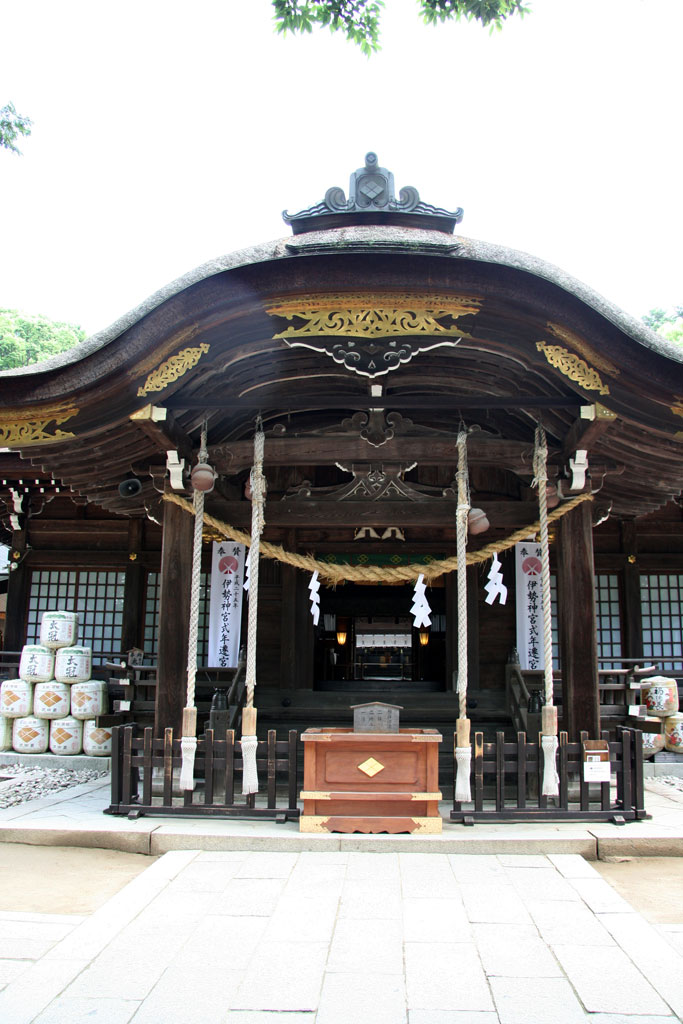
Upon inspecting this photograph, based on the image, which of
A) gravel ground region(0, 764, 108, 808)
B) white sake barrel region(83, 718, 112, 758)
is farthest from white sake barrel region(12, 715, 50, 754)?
white sake barrel region(83, 718, 112, 758)

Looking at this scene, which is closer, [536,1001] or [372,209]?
[536,1001]

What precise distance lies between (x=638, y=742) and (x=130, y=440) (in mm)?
4846

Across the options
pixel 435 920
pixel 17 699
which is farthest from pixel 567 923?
pixel 17 699

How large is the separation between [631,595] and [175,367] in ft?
25.5

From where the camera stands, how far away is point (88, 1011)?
2863 millimetres

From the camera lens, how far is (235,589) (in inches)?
390

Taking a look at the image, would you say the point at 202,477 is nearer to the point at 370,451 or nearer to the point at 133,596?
the point at 370,451

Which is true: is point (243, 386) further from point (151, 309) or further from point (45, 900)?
point (45, 900)

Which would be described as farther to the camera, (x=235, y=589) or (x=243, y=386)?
(x=235, y=589)

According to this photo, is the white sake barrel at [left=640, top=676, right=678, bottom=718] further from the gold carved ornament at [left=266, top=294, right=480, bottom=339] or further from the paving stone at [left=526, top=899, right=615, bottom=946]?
the gold carved ornament at [left=266, top=294, right=480, bottom=339]

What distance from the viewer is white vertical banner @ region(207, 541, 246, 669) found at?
384 inches

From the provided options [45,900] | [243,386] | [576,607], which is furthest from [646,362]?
[45,900]

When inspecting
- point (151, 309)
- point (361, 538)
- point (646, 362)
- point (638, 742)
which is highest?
point (151, 309)

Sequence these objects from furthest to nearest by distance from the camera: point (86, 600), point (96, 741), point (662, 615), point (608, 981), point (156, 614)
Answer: point (86, 600) < point (156, 614) < point (662, 615) < point (96, 741) < point (608, 981)
